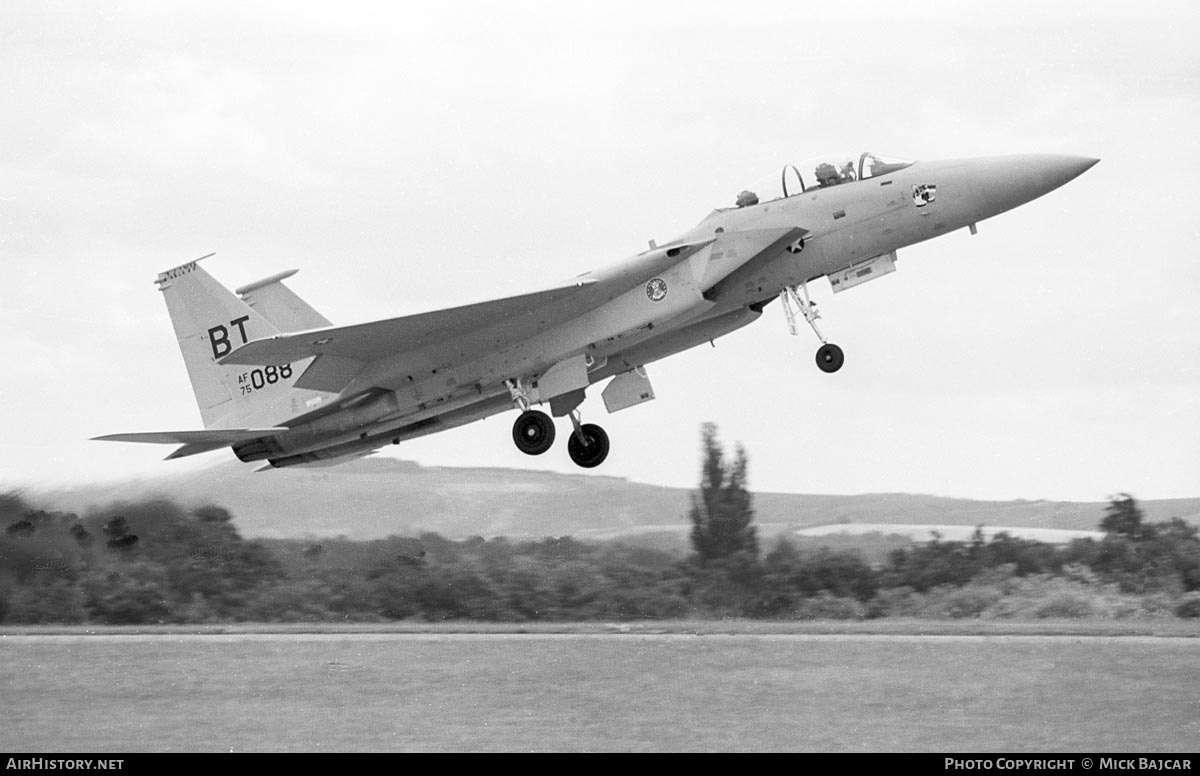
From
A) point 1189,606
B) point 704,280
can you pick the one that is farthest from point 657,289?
point 1189,606

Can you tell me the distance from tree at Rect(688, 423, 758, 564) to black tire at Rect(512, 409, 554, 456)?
177 inches

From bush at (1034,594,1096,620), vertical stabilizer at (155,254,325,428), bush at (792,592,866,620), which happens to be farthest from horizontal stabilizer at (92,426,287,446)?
bush at (1034,594,1096,620)

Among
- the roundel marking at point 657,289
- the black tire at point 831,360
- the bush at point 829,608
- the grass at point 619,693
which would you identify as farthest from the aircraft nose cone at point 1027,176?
the bush at point 829,608

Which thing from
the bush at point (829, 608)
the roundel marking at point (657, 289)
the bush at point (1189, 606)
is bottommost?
the bush at point (1189, 606)

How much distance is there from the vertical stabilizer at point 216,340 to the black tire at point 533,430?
323 cm

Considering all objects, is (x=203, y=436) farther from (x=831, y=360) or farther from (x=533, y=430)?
(x=831, y=360)

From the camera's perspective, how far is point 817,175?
66.5 ft

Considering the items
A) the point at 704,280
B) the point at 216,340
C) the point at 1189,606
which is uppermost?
the point at 216,340

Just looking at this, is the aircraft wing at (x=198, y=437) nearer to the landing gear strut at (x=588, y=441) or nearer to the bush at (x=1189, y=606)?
the landing gear strut at (x=588, y=441)

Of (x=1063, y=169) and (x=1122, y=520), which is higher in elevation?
(x=1063, y=169)

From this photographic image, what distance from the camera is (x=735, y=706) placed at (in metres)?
20.4

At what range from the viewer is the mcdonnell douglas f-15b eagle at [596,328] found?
1989 cm

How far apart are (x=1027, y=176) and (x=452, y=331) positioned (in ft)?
23.1
